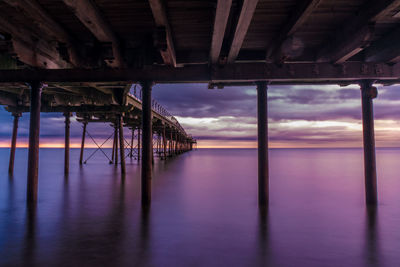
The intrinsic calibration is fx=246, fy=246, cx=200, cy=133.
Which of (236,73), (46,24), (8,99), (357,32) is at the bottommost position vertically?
(236,73)

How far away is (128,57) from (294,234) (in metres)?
5.33

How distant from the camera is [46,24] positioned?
4.09 metres

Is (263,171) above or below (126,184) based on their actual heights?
above

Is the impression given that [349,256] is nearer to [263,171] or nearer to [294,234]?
[294,234]

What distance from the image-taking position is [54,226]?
557 centimetres

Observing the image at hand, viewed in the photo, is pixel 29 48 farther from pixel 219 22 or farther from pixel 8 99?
pixel 8 99

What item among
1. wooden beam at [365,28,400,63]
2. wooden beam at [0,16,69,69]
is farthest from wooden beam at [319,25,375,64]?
wooden beam at [0,16,69,69]

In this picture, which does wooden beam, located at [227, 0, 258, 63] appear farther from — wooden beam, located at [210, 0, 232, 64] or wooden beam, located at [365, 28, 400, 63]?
wooden beam, located at [365, 28, 400, 63]

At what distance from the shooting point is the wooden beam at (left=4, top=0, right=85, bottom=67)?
3568mm

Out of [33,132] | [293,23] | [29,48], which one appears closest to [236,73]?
[293,23]

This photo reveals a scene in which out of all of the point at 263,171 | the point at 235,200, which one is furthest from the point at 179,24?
the point at 235,200

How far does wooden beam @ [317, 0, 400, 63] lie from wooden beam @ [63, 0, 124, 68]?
13.8ft

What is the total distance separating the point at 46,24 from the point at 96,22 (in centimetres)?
95

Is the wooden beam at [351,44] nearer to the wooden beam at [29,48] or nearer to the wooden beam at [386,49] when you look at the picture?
the wooden beam at [386,49]
